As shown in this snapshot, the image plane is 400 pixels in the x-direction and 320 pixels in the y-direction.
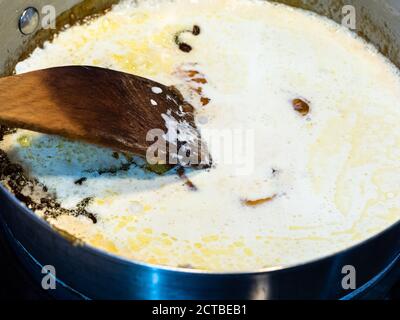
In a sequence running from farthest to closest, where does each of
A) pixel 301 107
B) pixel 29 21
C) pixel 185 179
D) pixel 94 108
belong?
pixel 29 21
pixel 301 107
pixel 185 179
pixel 94 108

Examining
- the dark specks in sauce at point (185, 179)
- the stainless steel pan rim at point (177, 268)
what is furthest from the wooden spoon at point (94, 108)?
the stainless steel pan rim at point (177, 268)

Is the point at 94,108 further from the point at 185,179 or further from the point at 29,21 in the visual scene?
the point at 29,21

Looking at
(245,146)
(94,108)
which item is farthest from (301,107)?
(94,108)

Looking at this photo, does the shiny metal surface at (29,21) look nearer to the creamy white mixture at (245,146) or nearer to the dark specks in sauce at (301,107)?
the creamy white mixture at (245,146)

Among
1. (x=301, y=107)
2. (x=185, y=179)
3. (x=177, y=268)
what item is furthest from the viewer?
(x=301, y=107)

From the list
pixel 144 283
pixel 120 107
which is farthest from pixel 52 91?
pixel 144 283
